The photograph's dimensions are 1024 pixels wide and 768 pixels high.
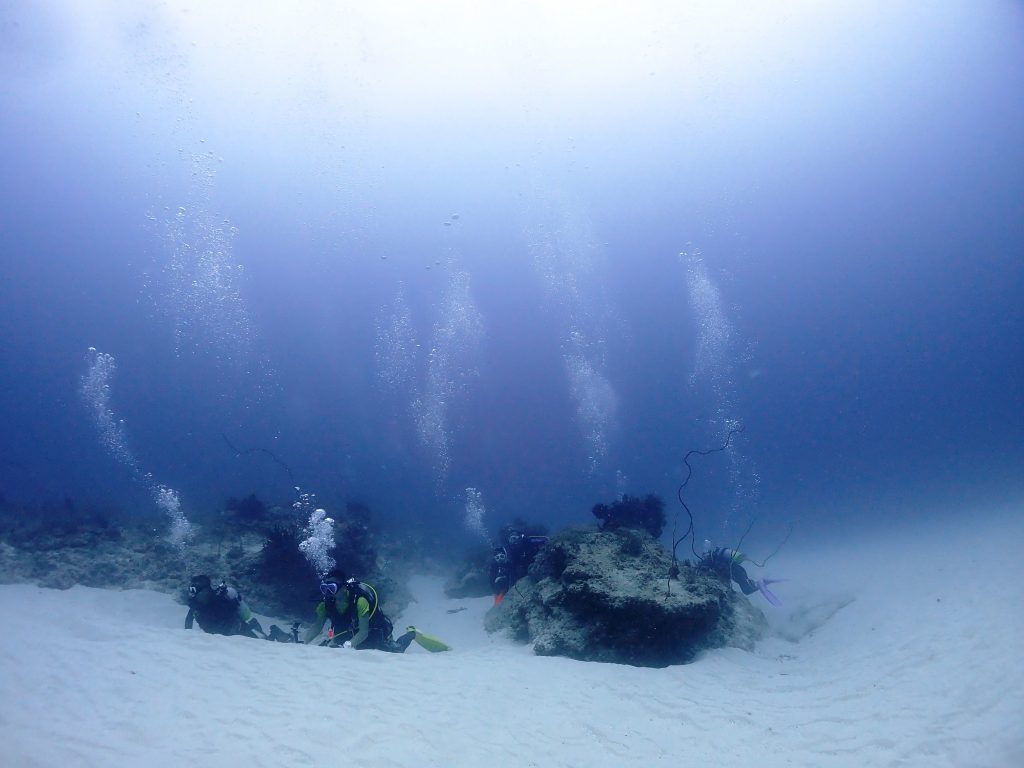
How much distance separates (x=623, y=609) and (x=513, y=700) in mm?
2049

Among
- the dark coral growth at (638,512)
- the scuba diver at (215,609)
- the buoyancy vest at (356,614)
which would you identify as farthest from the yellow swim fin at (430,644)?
the dark coral growth at (638,512)

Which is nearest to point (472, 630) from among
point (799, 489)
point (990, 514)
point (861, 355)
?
point (990, 514)

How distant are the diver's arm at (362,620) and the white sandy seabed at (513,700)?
554mm

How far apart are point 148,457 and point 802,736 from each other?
7133 cm

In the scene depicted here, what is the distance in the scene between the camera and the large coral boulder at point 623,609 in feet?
21.1

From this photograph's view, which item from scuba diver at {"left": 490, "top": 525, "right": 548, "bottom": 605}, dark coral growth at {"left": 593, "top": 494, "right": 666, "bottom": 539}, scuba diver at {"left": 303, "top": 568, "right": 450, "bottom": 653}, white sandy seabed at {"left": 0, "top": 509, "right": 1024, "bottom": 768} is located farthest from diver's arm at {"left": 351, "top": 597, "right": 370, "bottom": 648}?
dark coral growth at {"left": 593, "top": 494, "right": 666, "bottom": 539}

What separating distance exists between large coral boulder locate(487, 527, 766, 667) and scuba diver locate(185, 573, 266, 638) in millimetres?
4282

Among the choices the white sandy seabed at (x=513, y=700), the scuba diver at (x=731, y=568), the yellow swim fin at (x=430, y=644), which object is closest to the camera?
the white sandy seabed at (x=513, y=700)

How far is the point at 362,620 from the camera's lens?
681cm

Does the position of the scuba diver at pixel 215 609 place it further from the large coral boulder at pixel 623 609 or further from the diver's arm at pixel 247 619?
the large coral boulder at pixel 623 609

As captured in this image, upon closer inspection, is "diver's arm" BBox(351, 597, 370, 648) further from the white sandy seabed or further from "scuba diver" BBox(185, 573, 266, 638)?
"scuba diver" BBox(185, 573, 266, 638)

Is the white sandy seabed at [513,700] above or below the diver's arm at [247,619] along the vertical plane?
below

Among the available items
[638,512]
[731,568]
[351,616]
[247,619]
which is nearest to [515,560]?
[638,512]

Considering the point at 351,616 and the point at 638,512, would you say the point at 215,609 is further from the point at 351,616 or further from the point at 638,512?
the point at 638,512
